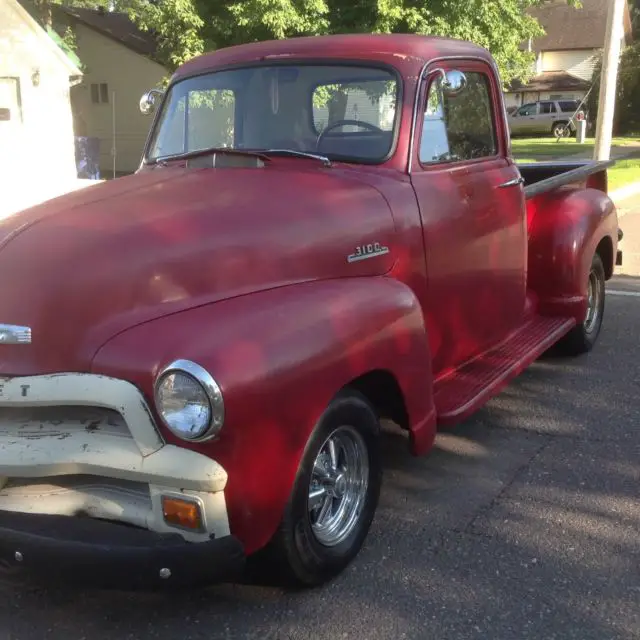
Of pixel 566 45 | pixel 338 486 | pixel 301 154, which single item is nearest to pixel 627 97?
pixel 566 45

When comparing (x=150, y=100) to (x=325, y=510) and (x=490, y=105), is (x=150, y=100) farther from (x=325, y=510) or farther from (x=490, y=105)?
(x=325, y=510)

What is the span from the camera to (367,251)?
3.40 metres

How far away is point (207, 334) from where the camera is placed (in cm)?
258

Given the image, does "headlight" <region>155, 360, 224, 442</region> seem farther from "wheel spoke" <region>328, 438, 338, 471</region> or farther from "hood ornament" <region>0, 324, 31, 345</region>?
"wheel spoke" <region>328, 438, 338, 471</region>

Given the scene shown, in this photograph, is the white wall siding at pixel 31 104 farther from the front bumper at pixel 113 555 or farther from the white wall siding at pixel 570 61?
the white wall siding at pixel 570 61

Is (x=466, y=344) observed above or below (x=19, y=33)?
below

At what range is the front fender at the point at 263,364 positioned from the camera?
8.15 feet

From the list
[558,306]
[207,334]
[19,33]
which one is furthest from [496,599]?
[19,33]

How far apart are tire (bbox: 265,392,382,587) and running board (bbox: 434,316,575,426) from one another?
57 cm

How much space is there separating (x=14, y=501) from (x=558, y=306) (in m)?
3.76

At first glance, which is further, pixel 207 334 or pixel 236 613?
pixel 236 613

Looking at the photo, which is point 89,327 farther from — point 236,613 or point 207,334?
point 236,613

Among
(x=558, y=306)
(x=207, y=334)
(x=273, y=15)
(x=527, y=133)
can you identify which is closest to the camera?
(x=207, y=334)

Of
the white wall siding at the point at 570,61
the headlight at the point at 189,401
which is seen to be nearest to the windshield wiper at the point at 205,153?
the headlight at the point at 189,401
